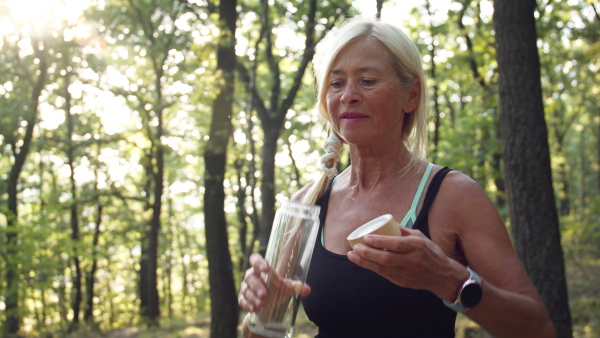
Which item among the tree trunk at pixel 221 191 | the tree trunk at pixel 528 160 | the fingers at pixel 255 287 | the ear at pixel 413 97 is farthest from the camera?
the tree trunk at pixel 221 191

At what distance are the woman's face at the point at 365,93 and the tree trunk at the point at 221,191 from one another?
5.42 metres

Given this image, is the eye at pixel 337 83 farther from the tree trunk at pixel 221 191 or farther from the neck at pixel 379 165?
the tree trunk at pixel 221 191

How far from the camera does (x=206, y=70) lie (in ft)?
26.3

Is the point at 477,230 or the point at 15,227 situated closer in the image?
the point at 477,230

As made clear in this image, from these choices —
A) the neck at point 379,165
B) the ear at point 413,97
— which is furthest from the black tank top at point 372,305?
the ear at point 413,97

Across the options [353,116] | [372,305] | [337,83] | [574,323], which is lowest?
[574,323]

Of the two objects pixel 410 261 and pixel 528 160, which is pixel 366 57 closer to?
pixel 410 261

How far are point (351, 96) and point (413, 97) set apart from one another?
32cm

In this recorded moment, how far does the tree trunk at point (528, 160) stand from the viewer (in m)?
5.14

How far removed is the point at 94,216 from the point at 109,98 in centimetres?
905

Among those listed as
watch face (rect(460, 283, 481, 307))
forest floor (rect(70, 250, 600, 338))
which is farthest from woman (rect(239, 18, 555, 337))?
forest floor (rect(70, 250, 600, 338))

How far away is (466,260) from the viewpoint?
1.92 meters

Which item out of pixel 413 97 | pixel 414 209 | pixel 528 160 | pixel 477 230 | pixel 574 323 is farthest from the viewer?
pixel 574 323

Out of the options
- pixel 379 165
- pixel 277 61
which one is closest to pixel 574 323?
pixel 277 61
